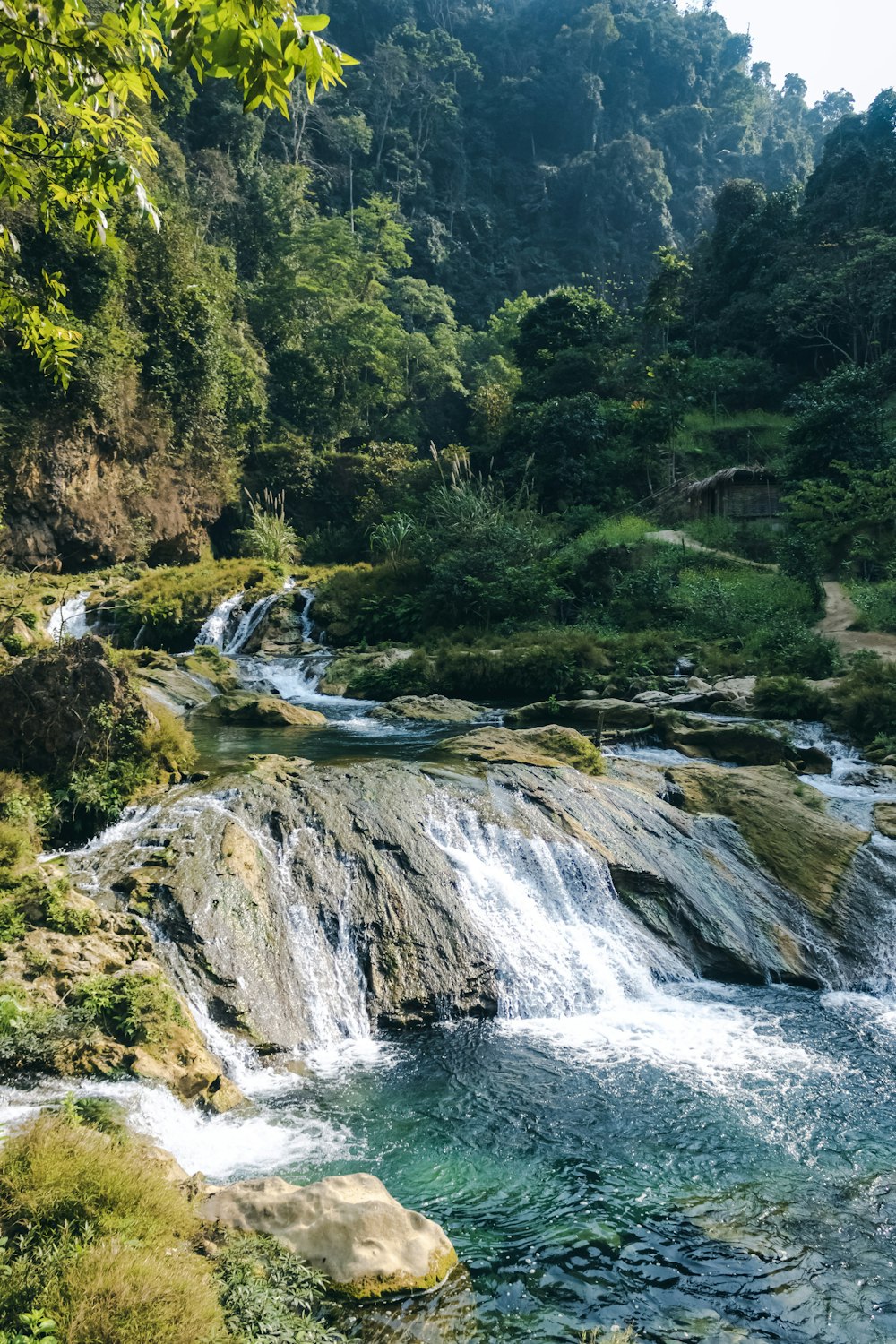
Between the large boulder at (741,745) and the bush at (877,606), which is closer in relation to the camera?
the large boulder at (741,745)

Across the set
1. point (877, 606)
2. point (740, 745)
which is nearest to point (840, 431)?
point (877, 606)

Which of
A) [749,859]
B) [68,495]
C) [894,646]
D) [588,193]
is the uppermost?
[588,193]

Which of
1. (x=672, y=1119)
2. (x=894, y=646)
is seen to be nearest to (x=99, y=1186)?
(x=672, y=1119)

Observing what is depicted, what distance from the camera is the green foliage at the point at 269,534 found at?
28.0 m

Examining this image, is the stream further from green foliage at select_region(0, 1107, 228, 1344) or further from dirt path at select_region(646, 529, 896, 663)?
dirt path at select_region(646, 529, 896, 663)

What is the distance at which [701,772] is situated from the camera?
10.7 metres

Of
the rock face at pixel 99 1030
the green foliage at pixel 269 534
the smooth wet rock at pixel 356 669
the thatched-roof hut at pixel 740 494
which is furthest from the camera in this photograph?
the green foliage at pixel 269 534

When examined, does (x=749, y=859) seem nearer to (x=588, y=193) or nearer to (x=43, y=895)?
(x=43, y=895)

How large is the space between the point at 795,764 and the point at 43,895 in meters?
9.74

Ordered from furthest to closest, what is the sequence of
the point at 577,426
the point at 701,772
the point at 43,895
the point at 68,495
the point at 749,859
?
the point at 577,426, the point at 68,495, the point at 701,772, the point at 749,859, the point at 43,895

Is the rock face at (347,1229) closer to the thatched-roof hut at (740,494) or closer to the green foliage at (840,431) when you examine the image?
the green foliage at (840,431)

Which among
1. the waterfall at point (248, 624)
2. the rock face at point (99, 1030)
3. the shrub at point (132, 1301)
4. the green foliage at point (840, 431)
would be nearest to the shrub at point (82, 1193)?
the shrub at point (132, 1301)

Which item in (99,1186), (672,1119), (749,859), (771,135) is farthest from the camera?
(771,135)

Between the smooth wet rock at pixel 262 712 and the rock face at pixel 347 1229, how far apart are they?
10049mm
